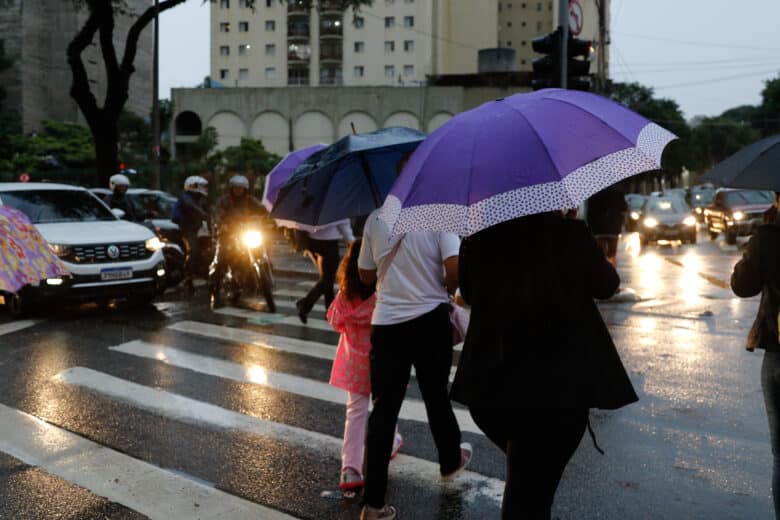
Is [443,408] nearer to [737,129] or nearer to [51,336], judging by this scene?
[51,336]

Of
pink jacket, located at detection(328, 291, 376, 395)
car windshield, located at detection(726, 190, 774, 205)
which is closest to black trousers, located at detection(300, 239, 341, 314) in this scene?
pink jacket, located at detection(328, 291, 376, 395)

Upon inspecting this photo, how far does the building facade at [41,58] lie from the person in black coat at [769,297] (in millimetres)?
68178

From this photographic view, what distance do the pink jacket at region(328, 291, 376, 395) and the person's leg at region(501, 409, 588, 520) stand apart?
170 cm

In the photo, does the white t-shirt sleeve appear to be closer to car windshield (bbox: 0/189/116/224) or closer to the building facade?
car windshield (bbox: 0/189/116/224)

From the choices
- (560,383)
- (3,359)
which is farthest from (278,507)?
(3,359)

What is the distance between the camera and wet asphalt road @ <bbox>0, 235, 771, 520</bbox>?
14.9 ft

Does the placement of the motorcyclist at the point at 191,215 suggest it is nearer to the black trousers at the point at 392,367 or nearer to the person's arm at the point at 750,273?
the black trousers at the point at 392,367

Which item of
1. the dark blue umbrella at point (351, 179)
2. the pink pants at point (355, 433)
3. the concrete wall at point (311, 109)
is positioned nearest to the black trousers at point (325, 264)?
the dark blue umbrella at point (351, 179)

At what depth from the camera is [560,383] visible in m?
2.81

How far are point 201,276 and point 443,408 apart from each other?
1170 centimetres

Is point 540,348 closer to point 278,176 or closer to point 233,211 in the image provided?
point 278,176

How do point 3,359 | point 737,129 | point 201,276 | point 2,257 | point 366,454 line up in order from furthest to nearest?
point 737,129 → point 201,276 → point 3,359 → point 366,454 → point 2,257

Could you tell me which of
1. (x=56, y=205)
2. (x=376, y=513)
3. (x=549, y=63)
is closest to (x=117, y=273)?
(x=56, y=205)

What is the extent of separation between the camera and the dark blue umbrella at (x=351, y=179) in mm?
4711
